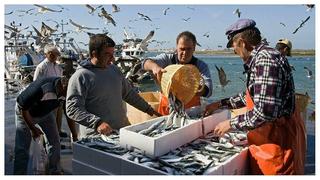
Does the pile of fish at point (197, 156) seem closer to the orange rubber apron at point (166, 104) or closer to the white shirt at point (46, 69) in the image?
the orange rubber apron at point (166, 104)

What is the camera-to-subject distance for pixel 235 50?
8.25 ft

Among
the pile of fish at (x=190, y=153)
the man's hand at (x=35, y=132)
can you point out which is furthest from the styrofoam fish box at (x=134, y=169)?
the man's hand at (x=35, y=132)

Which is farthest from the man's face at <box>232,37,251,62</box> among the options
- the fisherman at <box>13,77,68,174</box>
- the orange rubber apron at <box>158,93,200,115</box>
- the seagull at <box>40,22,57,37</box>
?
the seagull at <box>40,22,57,37</box>

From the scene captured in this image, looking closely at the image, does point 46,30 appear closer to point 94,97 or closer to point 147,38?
point 147,38

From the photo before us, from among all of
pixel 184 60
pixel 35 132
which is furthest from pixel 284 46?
pixel 35 132

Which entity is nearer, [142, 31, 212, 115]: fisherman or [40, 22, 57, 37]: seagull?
[142, 31, 212, 115]: fisherman

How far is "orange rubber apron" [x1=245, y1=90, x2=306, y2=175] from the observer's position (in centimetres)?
227

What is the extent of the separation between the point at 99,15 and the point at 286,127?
8497mm

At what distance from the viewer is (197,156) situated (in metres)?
Answer: 2.34

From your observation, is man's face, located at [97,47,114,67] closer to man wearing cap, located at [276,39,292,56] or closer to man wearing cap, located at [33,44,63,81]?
man wearing cap, located at [276,39,292,56]

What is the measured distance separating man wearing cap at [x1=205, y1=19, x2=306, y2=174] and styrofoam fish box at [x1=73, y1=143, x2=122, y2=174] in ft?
2.73

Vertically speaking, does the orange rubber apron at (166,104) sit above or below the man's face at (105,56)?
below

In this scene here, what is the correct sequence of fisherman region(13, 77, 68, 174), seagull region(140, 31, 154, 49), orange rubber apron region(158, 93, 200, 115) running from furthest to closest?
seagull region(140, 31, 154, 49)
fisherman region(13, 77, 68, 174)
orange rubber apron region(158, 93, 200, 115)

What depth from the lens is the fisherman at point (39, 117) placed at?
3910 millimetres
